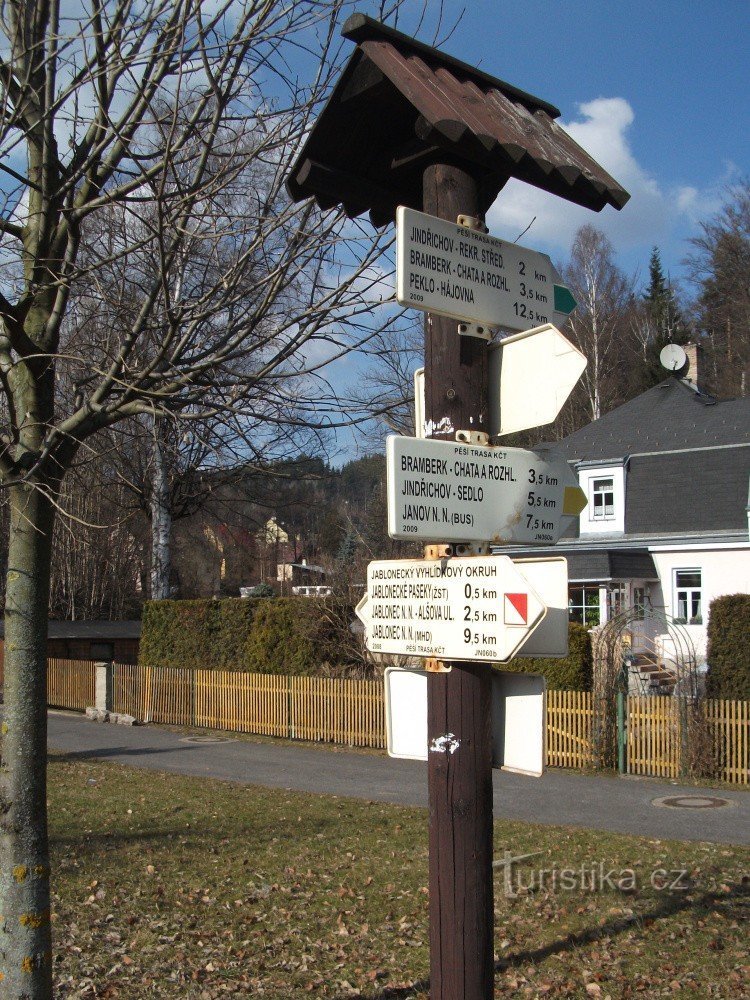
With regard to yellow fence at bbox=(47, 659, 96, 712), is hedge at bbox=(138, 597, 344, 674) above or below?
above

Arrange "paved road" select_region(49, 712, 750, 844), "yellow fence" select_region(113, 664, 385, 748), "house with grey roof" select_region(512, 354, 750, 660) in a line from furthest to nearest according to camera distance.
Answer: "house with grey roof" select_region(512, 354, 750, 660) < "yellow fence" select_region(113, 664, 385, 748) < "paved road" select_region(49, 712, 750, 844)

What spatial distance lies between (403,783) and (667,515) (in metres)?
16.5

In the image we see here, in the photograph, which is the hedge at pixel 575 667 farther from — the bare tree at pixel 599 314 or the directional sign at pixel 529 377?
the bare tree at pixel 599 314

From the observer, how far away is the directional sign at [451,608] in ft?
10.1

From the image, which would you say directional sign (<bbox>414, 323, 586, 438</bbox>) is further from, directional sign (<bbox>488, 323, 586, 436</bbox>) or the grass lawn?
the grass lawn

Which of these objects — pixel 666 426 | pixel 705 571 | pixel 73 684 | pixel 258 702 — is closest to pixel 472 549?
pixel 258 702

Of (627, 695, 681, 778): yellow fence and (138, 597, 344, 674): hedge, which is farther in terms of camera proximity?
(138, 597, 344, 674): hedge

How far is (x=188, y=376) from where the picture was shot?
5230 mm

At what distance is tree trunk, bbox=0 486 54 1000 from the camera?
4.46 metres

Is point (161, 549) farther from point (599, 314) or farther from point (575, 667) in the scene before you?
point (599, 314)

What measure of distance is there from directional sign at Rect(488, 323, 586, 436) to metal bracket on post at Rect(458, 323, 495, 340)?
50mm

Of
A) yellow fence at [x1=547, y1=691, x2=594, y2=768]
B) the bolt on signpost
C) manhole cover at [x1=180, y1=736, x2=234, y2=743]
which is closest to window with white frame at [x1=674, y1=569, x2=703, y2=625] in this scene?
yellow fence at [x1=547, y1=691, x2=594, y2=768]

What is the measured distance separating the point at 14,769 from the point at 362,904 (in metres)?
3.36

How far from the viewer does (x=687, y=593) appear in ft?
89.2
